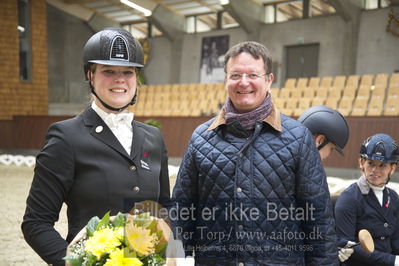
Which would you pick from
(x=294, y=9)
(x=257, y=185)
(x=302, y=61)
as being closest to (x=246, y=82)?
(x=257, y=185)

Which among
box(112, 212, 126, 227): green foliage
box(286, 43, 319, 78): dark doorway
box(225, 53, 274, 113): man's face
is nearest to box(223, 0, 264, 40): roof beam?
box(286, 43, 319, 78): dark doorway

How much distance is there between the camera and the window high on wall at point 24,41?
14016 mm

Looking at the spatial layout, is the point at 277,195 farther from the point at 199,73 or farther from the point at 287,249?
the point at 199,73

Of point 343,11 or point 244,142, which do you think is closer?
point 244,142

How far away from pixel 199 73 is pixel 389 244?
1570 centimetres

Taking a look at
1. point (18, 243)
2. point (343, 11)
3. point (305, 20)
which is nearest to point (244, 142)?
point (18, 243)

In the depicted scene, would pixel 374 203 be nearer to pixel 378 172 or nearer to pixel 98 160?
pixel 378 172

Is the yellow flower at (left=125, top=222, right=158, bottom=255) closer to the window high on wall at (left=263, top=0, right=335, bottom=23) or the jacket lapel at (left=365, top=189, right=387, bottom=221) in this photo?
the jacket lapel at (left=365, top=189, right=387, bottom=221)

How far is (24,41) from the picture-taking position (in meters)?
14.2

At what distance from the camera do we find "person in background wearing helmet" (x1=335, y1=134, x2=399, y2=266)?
2094 millimetres

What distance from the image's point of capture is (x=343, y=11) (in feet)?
43.4

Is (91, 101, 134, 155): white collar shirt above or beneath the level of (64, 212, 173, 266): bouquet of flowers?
above

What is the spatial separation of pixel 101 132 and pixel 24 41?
14134mm

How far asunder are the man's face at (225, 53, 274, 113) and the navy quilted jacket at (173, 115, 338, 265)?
0.31 feet
